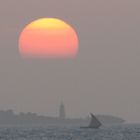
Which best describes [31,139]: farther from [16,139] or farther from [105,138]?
[105,138]

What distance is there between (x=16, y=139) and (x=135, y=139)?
62.4 feet

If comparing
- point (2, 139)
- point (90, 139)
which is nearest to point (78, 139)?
point (90, 139)

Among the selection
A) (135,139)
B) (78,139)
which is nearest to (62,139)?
(78,139)

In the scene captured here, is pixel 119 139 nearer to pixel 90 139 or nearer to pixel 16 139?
pixel 90 139

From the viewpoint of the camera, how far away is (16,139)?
14400 cm

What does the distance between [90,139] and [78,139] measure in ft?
8.32

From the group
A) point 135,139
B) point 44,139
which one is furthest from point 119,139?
point 44,139

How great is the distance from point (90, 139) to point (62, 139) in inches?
181

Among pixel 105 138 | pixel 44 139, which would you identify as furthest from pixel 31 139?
pixel 105 138

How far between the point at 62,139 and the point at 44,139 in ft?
9.46

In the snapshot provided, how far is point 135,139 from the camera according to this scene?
143 meters

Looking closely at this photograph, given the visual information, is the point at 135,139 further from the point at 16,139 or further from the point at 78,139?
the point at 16,139

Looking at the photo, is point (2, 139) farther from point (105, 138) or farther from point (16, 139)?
point (105, 138)

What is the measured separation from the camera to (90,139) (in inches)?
5679
